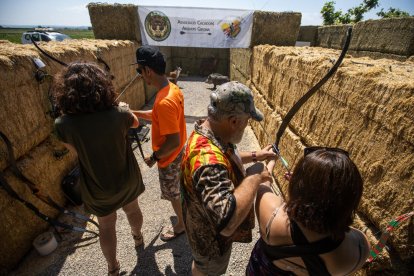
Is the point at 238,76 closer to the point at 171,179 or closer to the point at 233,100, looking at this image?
the point at 171,179

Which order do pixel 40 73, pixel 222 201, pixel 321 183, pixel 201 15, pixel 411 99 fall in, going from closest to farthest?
pixel 321 183, pixel 222 201, pixel 411 99, pixel 40 73, pixel 201 15

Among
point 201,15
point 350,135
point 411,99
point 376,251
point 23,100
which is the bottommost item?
point 376,251

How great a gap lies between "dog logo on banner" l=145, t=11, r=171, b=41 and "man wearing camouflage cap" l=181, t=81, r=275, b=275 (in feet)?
19.5

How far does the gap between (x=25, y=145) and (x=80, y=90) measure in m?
1.68

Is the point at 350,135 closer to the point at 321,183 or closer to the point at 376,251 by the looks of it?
the point at 376,251

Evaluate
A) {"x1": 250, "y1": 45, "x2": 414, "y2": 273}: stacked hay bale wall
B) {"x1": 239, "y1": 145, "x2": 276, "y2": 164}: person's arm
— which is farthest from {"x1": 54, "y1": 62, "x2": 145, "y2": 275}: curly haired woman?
{"x1": 250, "y1": 45, "x2": 414, "y2": 273}: stacked hay bale wall

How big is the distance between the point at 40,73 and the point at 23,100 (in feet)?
1.39

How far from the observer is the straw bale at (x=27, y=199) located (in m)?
2.44

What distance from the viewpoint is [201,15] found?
645 cm

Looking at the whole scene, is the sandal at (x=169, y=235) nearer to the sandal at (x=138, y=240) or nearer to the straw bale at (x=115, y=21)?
the sandal at (x=138, y=240)

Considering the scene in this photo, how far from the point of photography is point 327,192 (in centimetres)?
107

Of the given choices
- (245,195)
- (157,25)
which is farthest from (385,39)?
(245,195)

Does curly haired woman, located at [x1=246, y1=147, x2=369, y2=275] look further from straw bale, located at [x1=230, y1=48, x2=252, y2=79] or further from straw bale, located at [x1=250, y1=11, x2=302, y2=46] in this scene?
straw bale, located at [x1=230, y1=48, x2=252, y2=79]

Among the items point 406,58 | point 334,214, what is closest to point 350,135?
point 334,214
